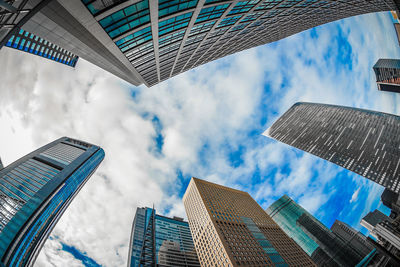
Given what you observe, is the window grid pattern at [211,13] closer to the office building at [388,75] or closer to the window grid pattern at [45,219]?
the window grid pattern at [45,219]

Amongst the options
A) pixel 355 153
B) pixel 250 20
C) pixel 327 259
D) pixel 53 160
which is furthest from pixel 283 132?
pixel 53 160

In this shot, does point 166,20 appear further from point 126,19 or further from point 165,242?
point 165,242

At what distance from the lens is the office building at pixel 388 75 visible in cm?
11512

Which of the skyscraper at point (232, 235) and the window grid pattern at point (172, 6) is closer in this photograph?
the window grid pattern at point (172, 6)

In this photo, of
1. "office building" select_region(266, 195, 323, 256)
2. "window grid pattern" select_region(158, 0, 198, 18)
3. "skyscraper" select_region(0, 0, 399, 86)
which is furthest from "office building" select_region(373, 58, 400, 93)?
"window grid pattern" select_region(158, 0, 198, 18)

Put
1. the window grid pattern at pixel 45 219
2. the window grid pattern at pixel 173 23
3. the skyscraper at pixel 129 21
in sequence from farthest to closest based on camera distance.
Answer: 1. the window grid pattern at pixel 45 219
2. the window grid pattern at pixel 173 23
3. the skyscraper at pixel 129 21

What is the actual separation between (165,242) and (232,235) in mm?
44828

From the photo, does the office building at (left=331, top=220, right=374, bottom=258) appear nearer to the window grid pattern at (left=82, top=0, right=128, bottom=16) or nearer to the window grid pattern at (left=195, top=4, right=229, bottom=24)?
the window grid pattern at (left=195, top=4, right=229, bottom=24)

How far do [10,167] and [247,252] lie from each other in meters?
121

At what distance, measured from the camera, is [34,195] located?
68.6 metres

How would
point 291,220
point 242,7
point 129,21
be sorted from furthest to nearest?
point 291,220
point 242,7
point 129,21

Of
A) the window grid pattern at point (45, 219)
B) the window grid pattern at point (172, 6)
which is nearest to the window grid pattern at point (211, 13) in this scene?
the window grid pattern at point (172, 6)

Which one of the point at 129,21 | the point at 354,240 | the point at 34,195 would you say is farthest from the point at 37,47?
the point at 354,240

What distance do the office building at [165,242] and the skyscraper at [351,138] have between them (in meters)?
109
